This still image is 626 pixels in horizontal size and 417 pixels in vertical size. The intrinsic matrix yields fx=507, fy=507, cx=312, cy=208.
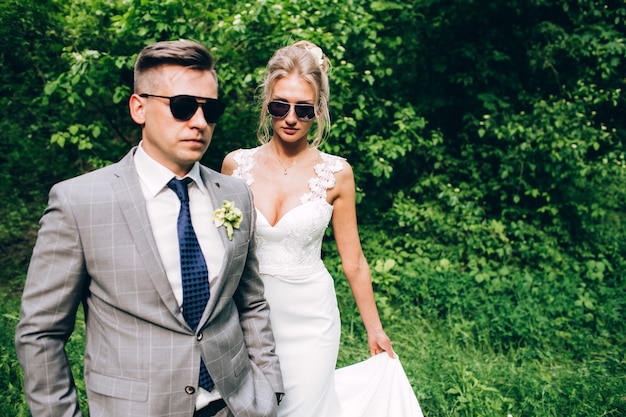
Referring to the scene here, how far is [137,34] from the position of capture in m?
4.75

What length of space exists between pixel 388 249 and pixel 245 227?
5028 mm

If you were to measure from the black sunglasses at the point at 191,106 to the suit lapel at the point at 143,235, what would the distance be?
0.29 meters

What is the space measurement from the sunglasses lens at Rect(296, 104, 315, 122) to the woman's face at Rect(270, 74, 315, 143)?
2cm

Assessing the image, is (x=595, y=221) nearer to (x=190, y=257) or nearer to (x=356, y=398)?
(x=356, y=398)

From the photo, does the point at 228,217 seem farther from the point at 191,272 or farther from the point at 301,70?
the point at 301,70

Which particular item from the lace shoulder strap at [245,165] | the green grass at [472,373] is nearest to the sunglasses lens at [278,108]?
the lace shoulder strap at [245,165]

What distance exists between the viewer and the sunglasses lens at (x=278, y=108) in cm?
265

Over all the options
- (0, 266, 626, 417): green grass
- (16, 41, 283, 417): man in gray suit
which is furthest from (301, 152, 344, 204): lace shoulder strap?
(0, 266, 626, 417): green grass

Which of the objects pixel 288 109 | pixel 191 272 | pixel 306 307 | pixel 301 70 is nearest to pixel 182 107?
pixel 191 272

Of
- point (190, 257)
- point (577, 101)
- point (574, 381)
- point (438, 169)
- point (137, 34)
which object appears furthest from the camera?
point (438, 169)

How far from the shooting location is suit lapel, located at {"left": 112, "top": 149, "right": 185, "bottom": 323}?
1.59m

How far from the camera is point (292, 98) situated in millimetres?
2664

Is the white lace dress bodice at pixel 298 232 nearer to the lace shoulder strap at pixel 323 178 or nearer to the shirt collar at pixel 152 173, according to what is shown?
the lace shoulder strap at pixel 323 178

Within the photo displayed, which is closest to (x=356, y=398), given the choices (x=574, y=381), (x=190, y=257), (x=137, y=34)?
(x=190, y=257)
